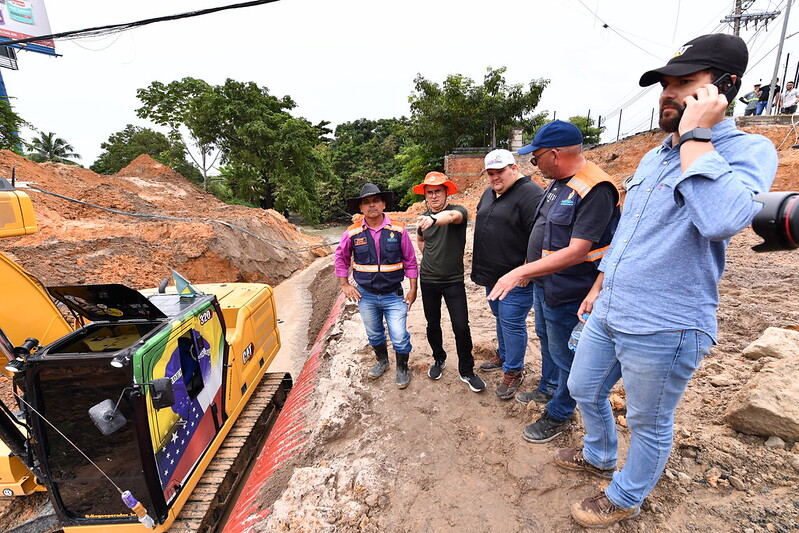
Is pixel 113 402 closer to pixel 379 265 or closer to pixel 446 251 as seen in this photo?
pixel 379 265

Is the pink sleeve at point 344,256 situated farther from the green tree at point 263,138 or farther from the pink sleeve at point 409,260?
the green tree at point 263,138

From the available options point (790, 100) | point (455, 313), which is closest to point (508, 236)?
point (455, 313)

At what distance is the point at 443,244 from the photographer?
3084mm

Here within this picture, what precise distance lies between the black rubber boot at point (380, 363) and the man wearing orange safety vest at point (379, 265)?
250 mm

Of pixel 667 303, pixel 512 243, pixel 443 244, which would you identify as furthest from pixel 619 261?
pixel 443 244

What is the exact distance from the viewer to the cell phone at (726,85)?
1.27 meters

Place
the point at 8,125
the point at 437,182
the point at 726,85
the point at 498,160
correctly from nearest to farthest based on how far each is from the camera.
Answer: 1. the point at 726,85
2. the point at 498,160
3. the point at 437,182
4. the point at 8,125

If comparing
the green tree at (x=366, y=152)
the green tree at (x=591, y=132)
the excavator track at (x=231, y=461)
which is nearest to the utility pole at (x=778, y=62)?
the green tree at (x=591, y=132)

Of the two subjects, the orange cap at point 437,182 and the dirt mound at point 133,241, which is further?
the dirt mound at point 133,241

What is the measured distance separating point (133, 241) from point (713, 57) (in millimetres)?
11130

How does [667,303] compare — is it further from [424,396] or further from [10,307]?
[10,307]

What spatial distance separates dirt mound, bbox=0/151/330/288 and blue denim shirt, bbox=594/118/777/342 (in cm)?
912

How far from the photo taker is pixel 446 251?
3.08m

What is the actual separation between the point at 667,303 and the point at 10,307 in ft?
12.9
